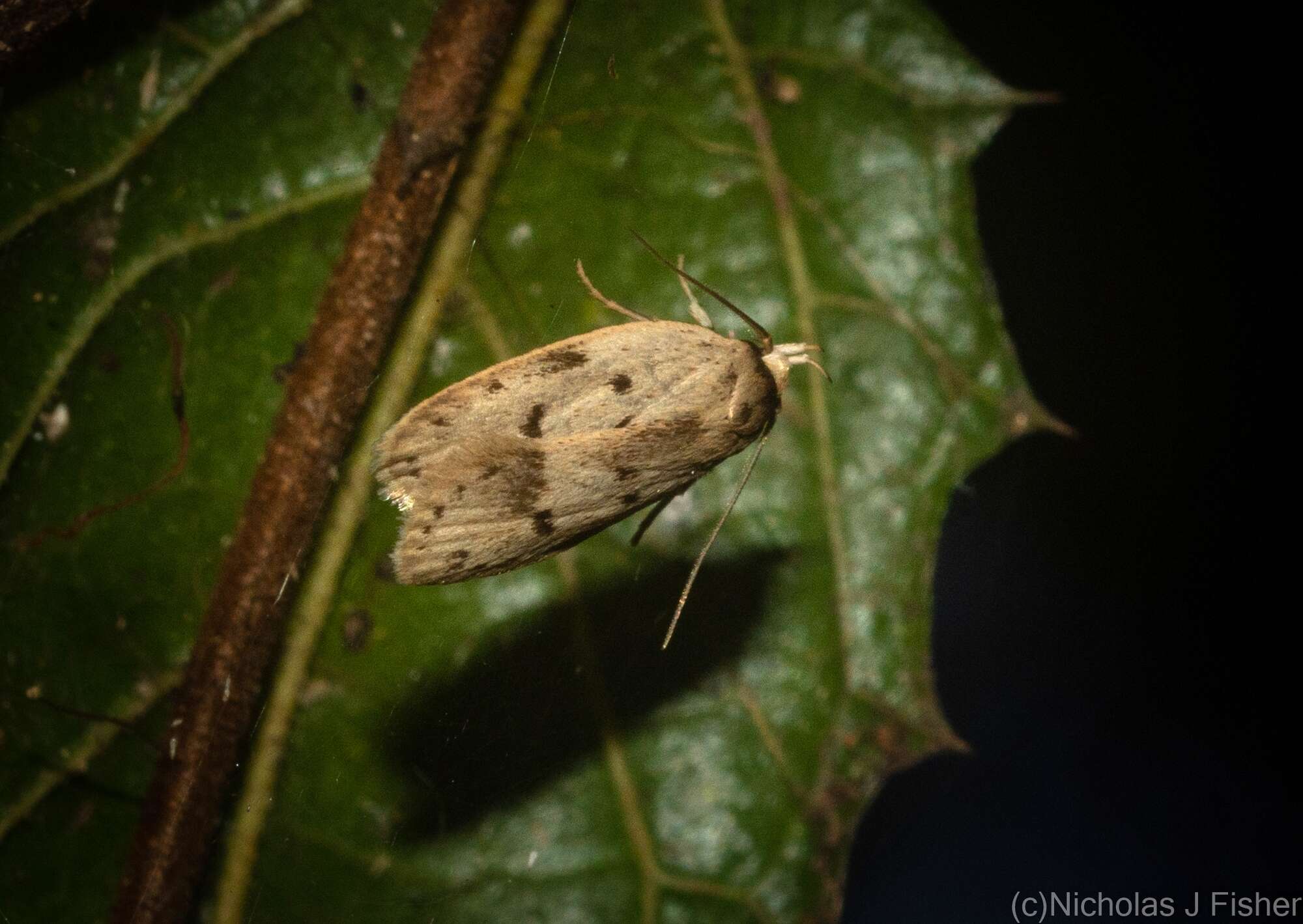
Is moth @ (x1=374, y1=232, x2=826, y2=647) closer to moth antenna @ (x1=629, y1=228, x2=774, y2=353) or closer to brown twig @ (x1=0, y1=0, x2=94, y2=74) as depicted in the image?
moth antenna @ (x1=629, y1=228, x2=774, y2=353)

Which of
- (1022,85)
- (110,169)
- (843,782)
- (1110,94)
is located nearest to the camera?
(110,169)

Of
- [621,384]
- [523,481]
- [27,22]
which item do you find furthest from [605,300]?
[27,22]

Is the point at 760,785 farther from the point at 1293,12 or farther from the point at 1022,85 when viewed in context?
the point at 1293,12

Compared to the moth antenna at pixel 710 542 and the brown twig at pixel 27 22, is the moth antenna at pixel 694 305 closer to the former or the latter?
the moth antenna at pixel 710 542

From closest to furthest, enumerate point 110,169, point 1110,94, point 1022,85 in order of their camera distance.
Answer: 1. point 110,169
2. point 1022,85
3. point 1110,94

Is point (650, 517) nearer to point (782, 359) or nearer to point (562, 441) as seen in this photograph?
point (562, 441)

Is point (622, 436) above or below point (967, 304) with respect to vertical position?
above

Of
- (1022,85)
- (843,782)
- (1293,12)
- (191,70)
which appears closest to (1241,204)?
(1293,12)
